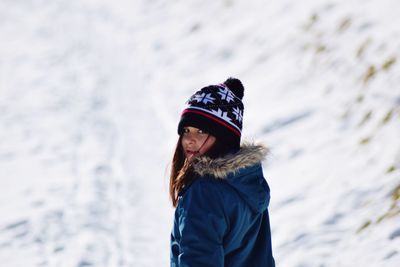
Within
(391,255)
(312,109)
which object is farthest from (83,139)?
(391,255)

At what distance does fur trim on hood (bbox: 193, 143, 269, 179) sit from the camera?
8.17 ft

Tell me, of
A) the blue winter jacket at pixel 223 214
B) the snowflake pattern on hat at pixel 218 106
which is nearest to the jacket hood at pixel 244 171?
the blue winter jacket at pixel 223 214

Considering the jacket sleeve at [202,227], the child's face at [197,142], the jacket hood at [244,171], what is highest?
the child's face at [197,142]

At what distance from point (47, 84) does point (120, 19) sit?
17.0ft

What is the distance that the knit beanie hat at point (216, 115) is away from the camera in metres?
2.65

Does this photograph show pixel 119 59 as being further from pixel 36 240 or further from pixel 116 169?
pixel 36 240

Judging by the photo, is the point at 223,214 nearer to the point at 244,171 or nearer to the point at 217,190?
the point at 217,190

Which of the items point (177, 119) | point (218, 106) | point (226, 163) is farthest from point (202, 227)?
point (177, 119)

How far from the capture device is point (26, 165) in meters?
7.92

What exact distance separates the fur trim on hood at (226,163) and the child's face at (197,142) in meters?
0.09

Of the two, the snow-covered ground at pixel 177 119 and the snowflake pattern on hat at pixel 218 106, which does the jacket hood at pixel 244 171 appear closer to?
the snowflake pattern on hat at pixel 218 106

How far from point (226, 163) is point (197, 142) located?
227 millimetres

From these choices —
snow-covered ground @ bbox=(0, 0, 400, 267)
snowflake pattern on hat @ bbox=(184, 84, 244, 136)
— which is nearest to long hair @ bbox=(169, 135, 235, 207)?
snowflake pattern on hat @ bbox=(184, 84, 244, 136)

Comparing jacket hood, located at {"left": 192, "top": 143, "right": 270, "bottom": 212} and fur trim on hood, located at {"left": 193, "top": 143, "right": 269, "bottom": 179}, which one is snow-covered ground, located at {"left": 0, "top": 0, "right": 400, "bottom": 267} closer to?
jacket hood, located at {"left": 192, "top": 143, "right": 270, "bottom": 212}
